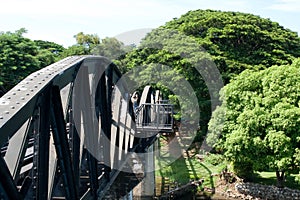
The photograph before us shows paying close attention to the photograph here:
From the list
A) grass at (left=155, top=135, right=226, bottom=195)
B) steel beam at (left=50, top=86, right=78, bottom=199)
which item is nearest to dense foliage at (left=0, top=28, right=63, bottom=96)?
grass at (left=155, top=135, right=226, bottom=195)

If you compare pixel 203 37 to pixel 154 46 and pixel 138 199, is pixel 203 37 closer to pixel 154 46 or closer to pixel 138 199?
pixel 154 46

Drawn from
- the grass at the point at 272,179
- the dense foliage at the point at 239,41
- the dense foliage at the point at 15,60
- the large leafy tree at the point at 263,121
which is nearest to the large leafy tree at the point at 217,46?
the dense foliage at the point at 239,41

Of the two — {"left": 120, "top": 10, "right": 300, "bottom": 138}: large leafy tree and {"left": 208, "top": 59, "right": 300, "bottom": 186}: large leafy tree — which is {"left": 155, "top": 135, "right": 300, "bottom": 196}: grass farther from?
{"left": 208, "top": 59, "right": 300, "bottom": 186}: large leafy tree

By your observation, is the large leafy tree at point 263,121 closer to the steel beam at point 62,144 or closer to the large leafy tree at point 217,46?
the large leafy tree at point 217,46

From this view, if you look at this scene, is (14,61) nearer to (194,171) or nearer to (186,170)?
(186,170)

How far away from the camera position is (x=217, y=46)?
24812 millimetres

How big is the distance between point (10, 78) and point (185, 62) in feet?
37.7

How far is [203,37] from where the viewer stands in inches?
1027

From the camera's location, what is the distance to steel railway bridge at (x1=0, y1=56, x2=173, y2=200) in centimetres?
306

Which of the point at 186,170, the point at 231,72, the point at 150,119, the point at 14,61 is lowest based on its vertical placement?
the point at 186,170

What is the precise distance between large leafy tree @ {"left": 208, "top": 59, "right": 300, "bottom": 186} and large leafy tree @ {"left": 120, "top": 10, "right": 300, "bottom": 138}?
5440mm

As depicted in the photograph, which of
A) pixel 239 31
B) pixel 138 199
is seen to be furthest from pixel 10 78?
pixel 239 31

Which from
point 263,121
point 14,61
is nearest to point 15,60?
point 14,61

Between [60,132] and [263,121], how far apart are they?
13050 millimetres
